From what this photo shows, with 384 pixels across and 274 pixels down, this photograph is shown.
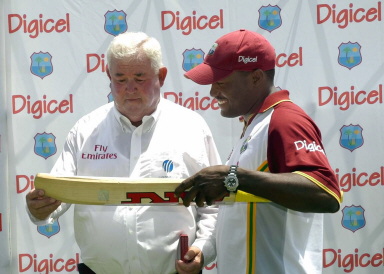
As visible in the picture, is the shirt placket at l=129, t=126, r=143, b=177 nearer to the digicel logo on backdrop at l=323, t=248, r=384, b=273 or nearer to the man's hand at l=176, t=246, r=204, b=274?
the man's hand at l=176, t=246, r=204, b=274

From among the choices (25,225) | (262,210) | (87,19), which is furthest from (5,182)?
(262,210)

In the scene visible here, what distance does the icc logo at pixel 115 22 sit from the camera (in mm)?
4621

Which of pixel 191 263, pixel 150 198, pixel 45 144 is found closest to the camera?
→ pixel 150 198

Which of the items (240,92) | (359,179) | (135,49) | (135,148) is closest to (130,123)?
(135,148)

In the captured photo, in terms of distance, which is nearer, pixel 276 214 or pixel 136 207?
pixel 276 214

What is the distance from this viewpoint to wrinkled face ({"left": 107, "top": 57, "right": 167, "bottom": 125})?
315cm

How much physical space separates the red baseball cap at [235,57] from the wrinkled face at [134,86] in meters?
0.61

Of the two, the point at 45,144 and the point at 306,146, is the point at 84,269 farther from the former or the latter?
the point at 45,144

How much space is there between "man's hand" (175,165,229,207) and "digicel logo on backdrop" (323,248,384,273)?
100 inches

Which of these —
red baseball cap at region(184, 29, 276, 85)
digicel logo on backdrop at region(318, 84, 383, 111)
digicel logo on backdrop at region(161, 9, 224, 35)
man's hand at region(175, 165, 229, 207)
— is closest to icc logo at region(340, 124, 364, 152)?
digicel logo on backdrop at region(318, 84, 383, 111)

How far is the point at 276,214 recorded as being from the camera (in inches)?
93.0

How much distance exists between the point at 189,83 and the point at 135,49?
1.46 m

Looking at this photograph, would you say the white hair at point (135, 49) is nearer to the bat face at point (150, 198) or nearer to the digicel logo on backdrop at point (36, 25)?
the bat face at point (150, 198)

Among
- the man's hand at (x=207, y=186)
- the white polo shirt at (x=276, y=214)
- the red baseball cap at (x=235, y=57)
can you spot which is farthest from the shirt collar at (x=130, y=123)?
the man's hand at (x=207, y=186)
